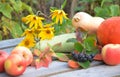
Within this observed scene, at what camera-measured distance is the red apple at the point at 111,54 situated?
1.20m

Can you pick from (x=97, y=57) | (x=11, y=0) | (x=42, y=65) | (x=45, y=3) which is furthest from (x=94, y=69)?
(x=45, y=3)

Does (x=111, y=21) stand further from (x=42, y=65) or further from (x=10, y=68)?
(x=10, y=68)

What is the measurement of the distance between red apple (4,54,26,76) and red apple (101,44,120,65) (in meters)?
0.30

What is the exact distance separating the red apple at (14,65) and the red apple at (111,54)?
0.97 ft

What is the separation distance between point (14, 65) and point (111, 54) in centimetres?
34

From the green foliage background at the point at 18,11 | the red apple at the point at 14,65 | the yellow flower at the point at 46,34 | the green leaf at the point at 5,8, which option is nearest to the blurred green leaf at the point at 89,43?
the yellow flower at the point at 46,34

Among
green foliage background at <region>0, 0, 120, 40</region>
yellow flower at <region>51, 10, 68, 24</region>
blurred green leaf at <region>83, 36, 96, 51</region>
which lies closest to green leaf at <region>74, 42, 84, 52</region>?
blurred green leaf at <region>83, 36, 96, 51</region>

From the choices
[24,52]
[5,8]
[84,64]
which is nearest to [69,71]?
[84,64]

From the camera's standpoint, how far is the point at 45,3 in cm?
291

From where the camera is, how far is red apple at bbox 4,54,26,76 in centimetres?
110

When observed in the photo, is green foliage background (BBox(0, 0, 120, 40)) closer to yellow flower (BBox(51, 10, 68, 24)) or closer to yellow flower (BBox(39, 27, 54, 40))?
yellow flower (BBox(51, 10, 68, 24))

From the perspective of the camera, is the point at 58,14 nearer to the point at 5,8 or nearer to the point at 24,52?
the point at 24,52

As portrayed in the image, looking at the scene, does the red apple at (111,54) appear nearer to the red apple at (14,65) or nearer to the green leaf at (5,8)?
the red apple at (14,65)

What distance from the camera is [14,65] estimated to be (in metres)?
1.10
